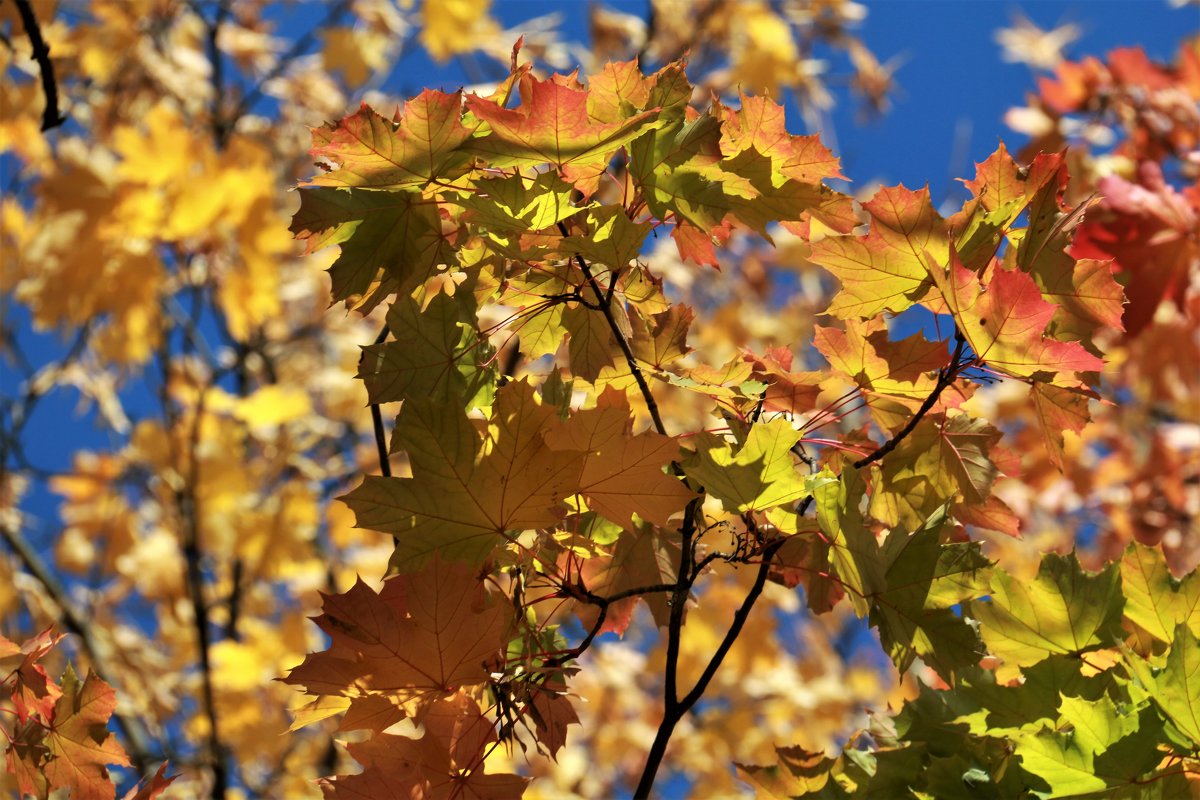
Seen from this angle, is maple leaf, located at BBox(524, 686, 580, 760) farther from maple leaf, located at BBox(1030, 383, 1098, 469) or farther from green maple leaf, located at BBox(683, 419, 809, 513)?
maple leaf, located at BBox(1030, 383, 1098, 469)

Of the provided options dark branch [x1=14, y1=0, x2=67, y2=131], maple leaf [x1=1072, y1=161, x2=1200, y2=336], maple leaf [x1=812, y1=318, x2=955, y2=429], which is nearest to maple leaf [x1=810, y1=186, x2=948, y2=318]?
maple leaf [x1=812, y1=318, x2=955, y2=429]

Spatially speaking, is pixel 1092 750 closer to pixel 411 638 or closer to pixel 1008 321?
pixel 1008 321

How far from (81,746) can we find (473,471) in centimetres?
40

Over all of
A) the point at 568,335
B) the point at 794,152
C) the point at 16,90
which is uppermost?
the point at 16,90

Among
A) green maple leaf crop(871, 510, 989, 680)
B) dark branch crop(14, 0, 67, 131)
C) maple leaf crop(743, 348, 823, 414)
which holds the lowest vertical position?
green maple leaf crop(871, 510, 989, 680)

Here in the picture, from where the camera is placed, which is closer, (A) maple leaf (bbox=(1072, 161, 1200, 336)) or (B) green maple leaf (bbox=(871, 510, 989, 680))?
(B) green maple leaf (bbox=(871, 510, 989, 680))

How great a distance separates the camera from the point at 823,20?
13.2ft

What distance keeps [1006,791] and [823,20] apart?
3.78 metres

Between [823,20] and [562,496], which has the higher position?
[823,20]

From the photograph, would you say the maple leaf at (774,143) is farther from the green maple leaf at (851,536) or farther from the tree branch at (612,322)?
the green maple leaf at (851,536)

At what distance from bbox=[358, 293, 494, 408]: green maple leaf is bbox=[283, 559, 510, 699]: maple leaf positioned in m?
0.13

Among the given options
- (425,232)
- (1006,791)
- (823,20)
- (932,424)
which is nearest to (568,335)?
(425,232)

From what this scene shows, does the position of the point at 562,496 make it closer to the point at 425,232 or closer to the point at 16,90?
the point at 425,232

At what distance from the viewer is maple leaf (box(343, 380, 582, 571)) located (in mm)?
691
